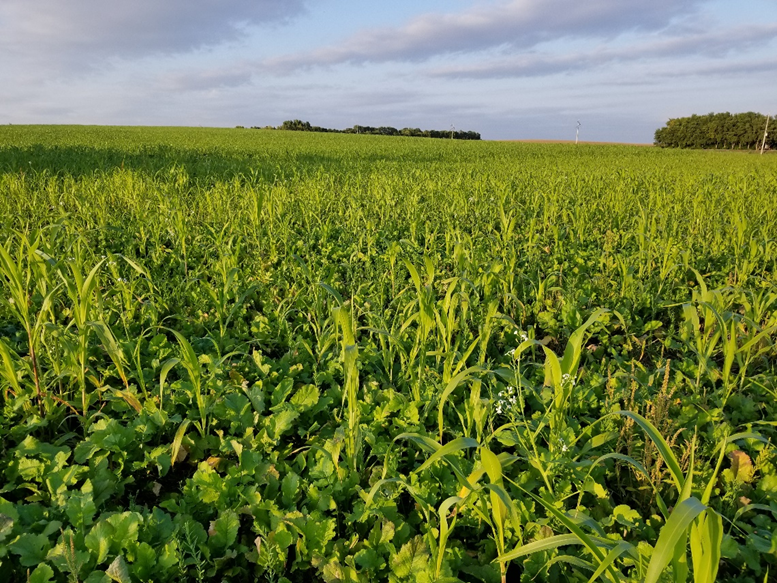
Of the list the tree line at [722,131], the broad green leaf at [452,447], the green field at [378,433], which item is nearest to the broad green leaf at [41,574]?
the green field at [378,433]

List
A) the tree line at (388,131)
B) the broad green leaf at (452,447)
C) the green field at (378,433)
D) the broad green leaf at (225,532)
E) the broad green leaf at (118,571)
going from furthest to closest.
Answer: the tree line at (388,131), the broad green leaf at (225,532), the green field at (378,433), the broad green leaf at (118,571), the broad green leaf at (452,447)

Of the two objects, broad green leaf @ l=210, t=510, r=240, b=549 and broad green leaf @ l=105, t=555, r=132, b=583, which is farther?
broad green leaf @ l=210, t=510, r=240, b=549

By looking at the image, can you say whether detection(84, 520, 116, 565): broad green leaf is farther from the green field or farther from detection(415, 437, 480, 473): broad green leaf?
detection(415, 437, 480, 473): broad green leaf

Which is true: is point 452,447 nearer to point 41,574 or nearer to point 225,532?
point 225,532

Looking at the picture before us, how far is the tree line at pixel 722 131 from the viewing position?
204 feet

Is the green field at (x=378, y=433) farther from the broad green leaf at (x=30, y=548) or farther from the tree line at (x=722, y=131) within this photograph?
the tree line at (x=722, y=131)

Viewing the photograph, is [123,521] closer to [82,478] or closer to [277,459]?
[82,478]

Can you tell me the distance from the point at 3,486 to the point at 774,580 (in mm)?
2853

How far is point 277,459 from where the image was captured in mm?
1953

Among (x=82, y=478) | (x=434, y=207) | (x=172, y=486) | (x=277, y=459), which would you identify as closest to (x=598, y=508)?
(x=277, y=459)

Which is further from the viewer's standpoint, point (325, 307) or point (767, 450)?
point (325, 307)

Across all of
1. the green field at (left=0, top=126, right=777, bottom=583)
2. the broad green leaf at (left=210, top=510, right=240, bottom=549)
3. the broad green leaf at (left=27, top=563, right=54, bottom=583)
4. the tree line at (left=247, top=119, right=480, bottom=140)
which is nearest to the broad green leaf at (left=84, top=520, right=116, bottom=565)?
the green field at (left=0, top=126, right=777, bottom=583)

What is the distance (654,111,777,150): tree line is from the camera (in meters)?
62.3

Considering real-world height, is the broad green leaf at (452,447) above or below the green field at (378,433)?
above
